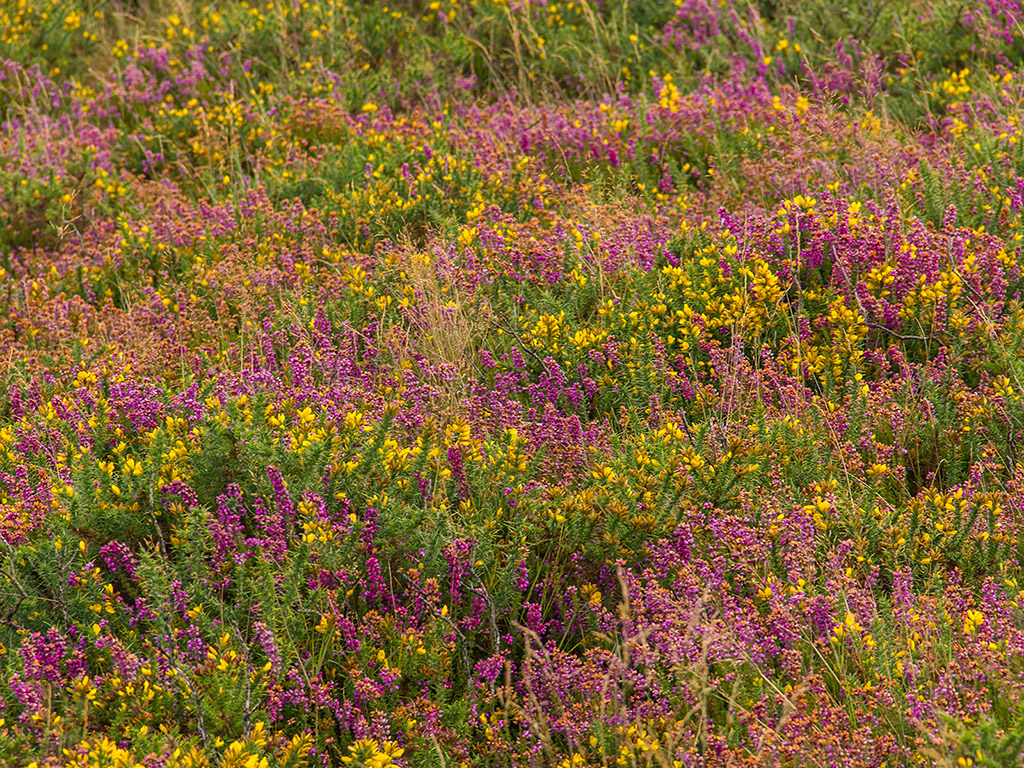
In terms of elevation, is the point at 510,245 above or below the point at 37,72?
below

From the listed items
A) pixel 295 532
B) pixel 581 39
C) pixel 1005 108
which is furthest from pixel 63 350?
pixel 1005 108

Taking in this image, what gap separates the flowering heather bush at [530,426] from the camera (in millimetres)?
2627

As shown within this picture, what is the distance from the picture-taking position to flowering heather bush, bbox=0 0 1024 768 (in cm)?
263

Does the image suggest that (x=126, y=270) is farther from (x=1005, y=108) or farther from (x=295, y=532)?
(x=1005, y=108)

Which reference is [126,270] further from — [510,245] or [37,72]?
[37,72]

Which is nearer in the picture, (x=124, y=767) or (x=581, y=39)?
(x=124, y=767)

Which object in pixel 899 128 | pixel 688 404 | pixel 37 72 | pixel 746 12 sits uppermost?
pixel 37 72

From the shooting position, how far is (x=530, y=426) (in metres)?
3.76

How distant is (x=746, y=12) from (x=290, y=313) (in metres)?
5.13

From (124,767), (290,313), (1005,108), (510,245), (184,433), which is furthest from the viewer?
(1005,108)

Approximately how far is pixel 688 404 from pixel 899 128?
125 inches

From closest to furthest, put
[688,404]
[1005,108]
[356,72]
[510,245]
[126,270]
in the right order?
[688,404] → [510,245] → [126,270] → [1005,108] → [356,72]

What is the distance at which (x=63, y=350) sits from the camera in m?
4.63

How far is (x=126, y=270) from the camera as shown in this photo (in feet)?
17.9
